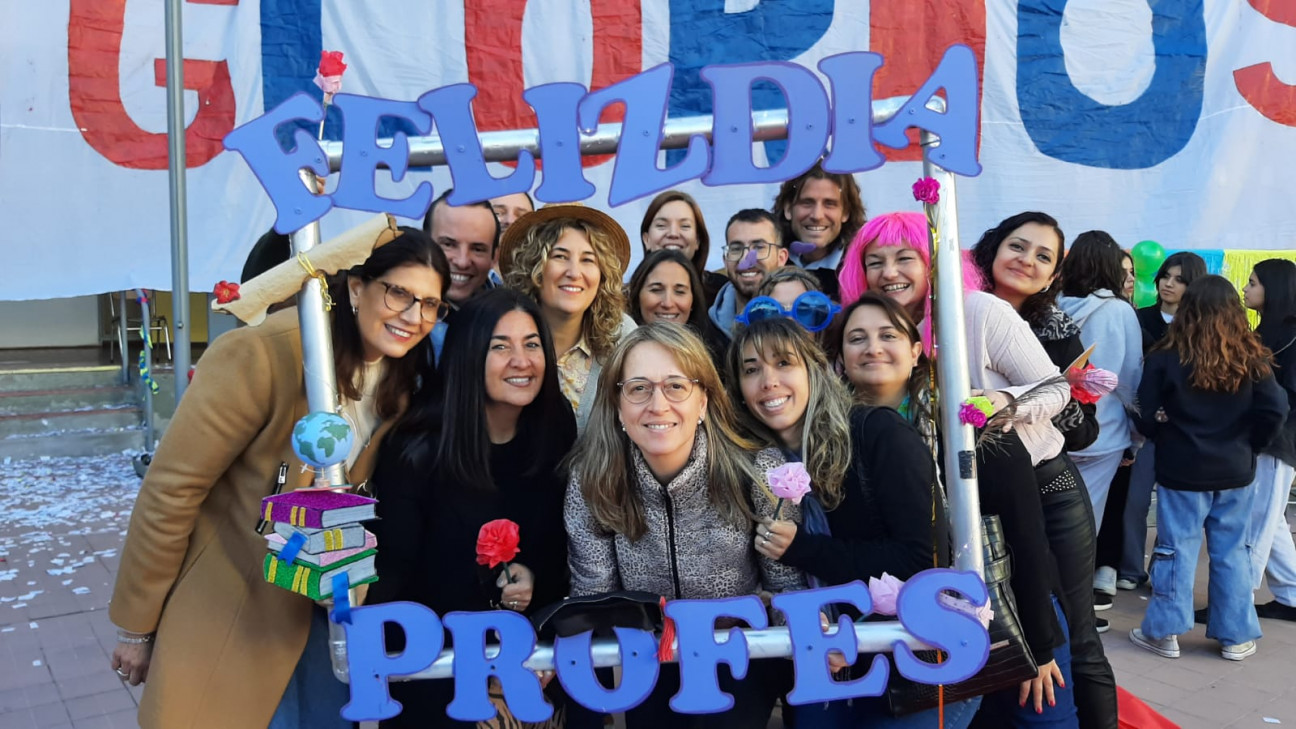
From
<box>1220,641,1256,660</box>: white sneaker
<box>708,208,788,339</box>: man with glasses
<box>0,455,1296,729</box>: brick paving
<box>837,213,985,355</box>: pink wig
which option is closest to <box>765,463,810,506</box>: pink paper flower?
<box>837,213,985,355</box>: pink wig

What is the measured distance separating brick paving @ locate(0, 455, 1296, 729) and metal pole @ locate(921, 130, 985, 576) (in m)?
1.47

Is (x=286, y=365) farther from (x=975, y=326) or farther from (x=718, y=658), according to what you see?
(x=975, y=326)

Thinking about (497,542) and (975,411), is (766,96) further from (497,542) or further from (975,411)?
(497,542)

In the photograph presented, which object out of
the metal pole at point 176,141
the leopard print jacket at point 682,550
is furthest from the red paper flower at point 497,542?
the metal pole at point 176,141

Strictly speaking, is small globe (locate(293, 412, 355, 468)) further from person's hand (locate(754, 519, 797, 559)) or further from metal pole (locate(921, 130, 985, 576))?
metal pole (locate(921, 130, 985, 576))

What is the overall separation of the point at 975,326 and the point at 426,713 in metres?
1.73

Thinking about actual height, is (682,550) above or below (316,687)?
above

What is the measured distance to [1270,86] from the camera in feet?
18.5

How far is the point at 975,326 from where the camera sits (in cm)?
232

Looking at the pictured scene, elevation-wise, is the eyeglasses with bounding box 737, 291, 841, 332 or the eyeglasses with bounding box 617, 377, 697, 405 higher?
the eyeglasses with bounding box 737, 291, 841, 332

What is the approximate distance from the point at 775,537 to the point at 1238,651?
318 cm

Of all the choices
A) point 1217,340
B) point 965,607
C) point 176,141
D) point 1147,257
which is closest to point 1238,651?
point 1217,340

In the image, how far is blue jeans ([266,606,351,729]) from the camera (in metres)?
1.93

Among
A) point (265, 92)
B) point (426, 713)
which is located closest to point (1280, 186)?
point (426, 713)
